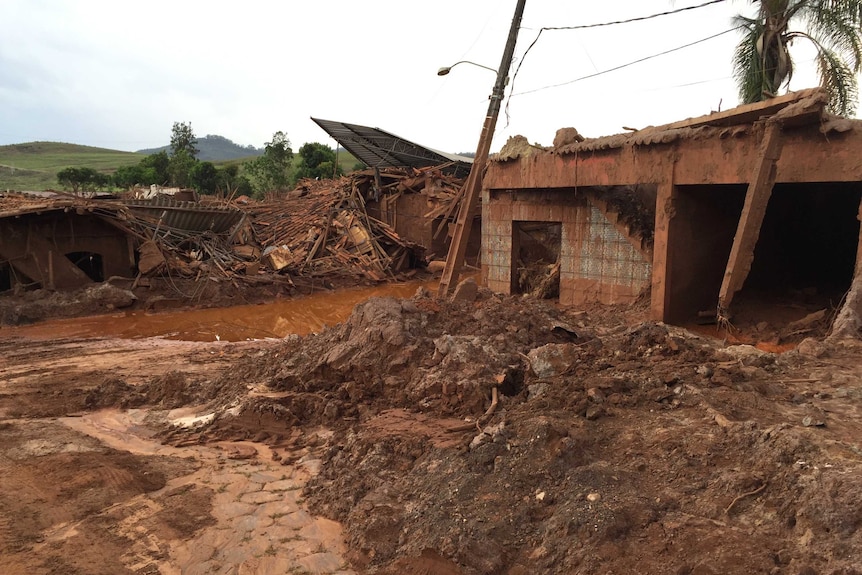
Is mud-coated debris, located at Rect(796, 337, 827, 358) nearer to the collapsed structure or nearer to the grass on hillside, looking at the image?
the collapsed structure

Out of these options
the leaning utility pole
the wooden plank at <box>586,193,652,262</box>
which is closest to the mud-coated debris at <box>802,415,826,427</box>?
the wooden plank at <box>586,193,652,262</box>

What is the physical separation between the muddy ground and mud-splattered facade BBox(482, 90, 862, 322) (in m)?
2.54

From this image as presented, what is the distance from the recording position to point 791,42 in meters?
14.6

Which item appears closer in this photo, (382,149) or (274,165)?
(382,149)

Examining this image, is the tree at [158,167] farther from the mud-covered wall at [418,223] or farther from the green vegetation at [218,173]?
the mud-covered wall at [418,223]

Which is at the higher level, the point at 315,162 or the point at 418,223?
the point at 315,162

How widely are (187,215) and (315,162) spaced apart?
2283 cm

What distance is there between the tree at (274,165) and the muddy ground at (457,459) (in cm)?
3260

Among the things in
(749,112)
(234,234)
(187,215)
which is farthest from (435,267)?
(749,112)

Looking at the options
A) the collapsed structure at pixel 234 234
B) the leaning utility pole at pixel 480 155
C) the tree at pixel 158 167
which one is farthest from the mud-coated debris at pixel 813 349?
the tree at pixel 158 167

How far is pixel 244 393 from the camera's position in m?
7.04

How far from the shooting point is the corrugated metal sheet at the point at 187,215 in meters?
16.5

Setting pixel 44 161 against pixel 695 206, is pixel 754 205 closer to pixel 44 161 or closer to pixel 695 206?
pixel 695 206

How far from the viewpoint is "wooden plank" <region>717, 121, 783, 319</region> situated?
7.20 meters
